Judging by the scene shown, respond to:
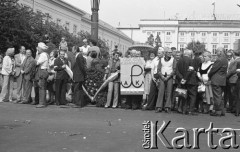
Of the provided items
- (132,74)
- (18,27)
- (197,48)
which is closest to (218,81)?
(132,74)

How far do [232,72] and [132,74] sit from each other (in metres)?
3.14

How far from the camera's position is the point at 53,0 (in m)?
52.4

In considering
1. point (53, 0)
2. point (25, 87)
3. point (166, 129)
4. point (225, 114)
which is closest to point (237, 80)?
point (225, 114)

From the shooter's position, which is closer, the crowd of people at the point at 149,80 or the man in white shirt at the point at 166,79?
the crowd of people at the point at 149,80

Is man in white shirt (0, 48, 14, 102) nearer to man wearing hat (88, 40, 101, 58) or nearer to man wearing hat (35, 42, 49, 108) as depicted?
man wearing hat (35, 42, 49, 108)

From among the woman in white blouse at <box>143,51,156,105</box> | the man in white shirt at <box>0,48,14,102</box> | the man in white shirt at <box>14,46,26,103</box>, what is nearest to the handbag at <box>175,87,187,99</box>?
the woman in white blouse at <box>143,51,156,105</box>

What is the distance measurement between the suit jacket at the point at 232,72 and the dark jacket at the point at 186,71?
114cm

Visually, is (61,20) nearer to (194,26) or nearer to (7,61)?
(7,61)

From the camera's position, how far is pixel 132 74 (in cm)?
1213

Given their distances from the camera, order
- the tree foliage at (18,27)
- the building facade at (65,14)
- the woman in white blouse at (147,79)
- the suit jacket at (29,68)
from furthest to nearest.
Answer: the building facade at (65,14)
the tree foliage at (18,27)
the suit jacket at (29,68)
the woman in white blouse at (147,79)

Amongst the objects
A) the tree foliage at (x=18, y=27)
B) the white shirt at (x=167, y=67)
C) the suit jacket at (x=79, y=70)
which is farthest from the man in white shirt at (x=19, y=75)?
the tree foliage at (x=18, y=27)

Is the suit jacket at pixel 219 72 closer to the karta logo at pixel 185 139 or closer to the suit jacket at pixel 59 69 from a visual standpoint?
the karta logo at pixel 185 139

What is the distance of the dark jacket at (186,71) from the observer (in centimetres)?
1114

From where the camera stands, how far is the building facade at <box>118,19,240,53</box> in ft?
342
